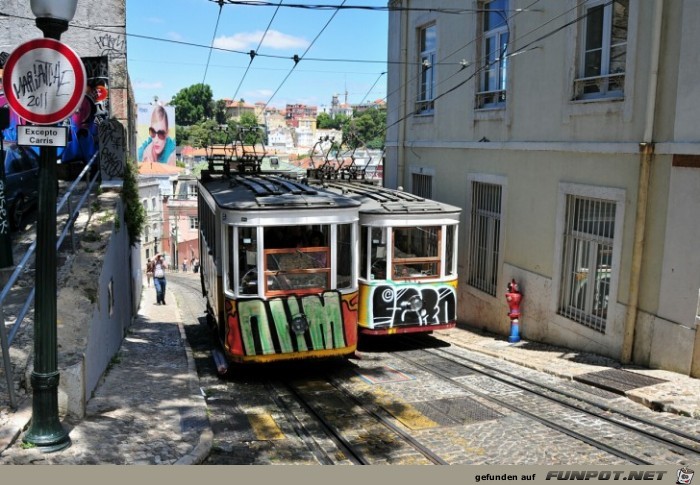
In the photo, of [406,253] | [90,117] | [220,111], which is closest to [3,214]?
[406,253]

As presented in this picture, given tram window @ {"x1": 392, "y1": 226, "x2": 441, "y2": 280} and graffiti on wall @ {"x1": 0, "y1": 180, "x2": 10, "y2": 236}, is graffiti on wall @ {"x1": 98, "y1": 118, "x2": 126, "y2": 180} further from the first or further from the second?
tram window @ {"x1": 392, "y1": 226, "x2": 441, "y2": 280}

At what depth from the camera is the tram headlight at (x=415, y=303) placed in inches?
418

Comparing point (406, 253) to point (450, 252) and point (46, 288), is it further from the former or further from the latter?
point (46, 288)

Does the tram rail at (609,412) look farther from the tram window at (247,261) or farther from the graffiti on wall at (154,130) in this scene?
the graffiti on wall at (154,130)

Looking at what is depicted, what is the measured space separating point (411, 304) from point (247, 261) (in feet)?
10.4

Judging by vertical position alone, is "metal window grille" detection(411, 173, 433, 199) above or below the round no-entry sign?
below

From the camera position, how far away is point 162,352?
33.8 ft

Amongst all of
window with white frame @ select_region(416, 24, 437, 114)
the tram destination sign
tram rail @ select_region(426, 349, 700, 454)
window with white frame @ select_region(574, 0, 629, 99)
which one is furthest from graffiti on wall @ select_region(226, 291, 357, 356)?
window with white frame @ select_region(416, 24, 437, 114)

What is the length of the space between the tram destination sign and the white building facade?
7.03 metres

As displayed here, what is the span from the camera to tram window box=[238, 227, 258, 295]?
855cm

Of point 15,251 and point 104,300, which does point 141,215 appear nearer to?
point 15,251

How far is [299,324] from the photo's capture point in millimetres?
8695

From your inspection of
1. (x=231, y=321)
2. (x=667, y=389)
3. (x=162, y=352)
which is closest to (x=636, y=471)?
(x=667, y=389)

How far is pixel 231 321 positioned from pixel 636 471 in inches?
198
